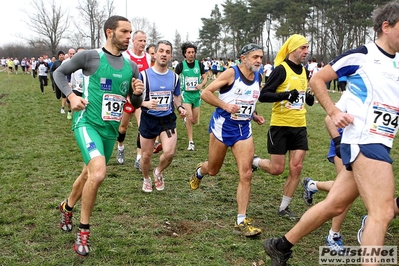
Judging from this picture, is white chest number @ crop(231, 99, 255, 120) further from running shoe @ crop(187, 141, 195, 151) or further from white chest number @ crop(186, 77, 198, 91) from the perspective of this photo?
white chest number @ crop(186, 77, 198, 91)

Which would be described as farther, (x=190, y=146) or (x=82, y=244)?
(x=190, y=146)

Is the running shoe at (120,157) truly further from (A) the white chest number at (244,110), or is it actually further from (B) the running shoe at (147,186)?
(A) the white chest number at (244,110)

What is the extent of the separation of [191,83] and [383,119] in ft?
21.2

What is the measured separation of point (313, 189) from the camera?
5051 millimetres

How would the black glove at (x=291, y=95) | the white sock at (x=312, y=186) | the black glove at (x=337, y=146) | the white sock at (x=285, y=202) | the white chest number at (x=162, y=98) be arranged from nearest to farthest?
the black glove at (x=337, y=146), the black glove at (x=291, y=95), the white sock at (x=312, y=186), the white sock at (x=285, y=202), the white chest number at (x=162, y=98)

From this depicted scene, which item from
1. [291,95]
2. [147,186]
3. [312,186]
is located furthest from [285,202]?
[147,186]

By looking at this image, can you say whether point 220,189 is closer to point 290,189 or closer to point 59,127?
point 290,189

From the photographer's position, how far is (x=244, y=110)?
4.86 meters

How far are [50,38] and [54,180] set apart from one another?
177 ft

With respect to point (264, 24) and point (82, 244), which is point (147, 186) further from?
point (264, 24)

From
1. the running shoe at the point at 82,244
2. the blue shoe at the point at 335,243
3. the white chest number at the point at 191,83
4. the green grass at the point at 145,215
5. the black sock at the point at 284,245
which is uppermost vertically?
the white chest number at the point at 191,83

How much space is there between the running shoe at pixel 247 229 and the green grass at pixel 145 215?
82 mm

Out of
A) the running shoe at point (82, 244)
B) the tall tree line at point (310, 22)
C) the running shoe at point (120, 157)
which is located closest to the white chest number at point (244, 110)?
the running shoe at point (82, 244)

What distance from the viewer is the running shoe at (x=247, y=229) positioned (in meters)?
4.35
